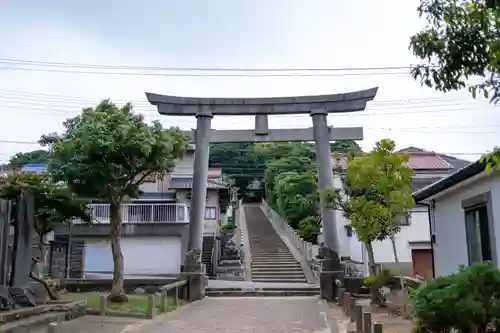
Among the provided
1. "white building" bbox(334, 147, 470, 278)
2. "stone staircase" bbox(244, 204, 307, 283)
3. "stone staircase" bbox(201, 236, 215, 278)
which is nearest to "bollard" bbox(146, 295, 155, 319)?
"stone staircase" bbox(244, 204, 307, 283)

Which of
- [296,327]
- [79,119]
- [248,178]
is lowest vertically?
[296,327]

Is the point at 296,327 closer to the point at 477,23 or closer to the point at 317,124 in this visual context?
the point at 477,23

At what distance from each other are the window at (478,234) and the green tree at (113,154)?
9.20 meters

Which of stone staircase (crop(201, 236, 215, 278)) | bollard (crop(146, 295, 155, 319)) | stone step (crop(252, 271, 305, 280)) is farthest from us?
stone staircase (crop(201, 236, 215, 278))

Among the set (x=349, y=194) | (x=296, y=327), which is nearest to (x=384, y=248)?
(x=349, y=194)

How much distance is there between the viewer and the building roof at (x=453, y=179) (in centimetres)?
1021

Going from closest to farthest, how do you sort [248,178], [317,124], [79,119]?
[79,119] < [317,124] < [248,178]

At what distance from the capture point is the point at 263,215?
58469 mm

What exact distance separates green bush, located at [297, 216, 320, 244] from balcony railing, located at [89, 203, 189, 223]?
999cm

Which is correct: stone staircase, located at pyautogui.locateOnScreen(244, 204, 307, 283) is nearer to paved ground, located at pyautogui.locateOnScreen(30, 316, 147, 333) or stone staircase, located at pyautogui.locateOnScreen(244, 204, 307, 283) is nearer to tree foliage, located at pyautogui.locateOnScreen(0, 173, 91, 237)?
tree foliage, located at pyautogui.locateOnScreen(0, 173, 91, 237)

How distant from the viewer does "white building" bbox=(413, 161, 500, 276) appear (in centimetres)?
1084

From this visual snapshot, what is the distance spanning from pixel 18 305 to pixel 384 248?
2121 cm

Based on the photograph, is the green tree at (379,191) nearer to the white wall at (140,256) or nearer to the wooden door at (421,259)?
the wooden door at (421,259)

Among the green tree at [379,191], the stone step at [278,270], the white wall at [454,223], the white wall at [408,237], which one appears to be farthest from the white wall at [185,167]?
the white wall at [454,223]
